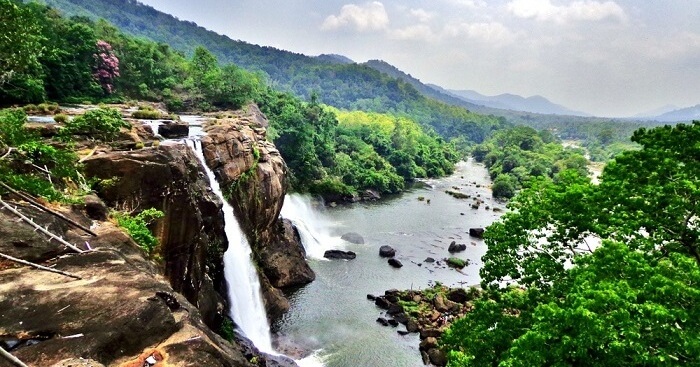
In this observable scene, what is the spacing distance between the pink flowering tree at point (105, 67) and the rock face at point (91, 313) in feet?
127

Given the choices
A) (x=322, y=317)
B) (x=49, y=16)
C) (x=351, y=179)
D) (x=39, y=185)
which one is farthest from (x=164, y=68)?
(x=39, y=185)

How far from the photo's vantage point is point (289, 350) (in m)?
24.1

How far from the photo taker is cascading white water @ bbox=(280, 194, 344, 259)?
40688 millimetres

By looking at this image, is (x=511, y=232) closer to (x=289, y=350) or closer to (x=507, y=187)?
(x=289, y=350)

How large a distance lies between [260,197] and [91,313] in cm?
2199

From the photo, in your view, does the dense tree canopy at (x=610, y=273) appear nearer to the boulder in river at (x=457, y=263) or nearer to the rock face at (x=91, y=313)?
the rock face at (x=91, y=313)

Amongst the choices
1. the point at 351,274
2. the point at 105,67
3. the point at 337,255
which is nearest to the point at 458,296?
the point at 351,274

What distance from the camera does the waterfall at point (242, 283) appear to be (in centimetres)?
2434

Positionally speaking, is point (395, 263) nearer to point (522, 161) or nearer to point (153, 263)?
point (153, 263)

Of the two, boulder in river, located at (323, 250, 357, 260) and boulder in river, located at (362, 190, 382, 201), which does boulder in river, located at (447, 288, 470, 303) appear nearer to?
boulder in river, located at (323, 250, 357, 260)

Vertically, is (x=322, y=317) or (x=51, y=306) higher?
(x=51, y=306)

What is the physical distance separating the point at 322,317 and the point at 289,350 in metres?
4.54

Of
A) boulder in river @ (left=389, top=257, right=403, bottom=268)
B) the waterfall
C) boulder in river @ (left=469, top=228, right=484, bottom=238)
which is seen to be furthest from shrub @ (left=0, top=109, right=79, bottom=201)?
boulder in river @ (left=469, top=228, right=484, bottom=238)

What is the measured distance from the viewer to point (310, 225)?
154 feet
